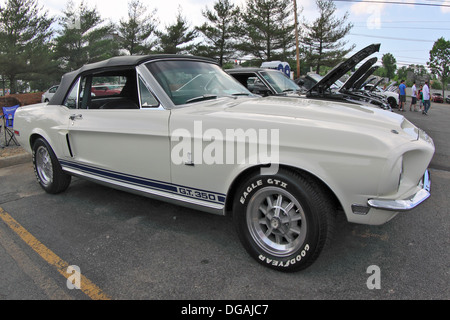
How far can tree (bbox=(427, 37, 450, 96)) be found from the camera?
70938mm

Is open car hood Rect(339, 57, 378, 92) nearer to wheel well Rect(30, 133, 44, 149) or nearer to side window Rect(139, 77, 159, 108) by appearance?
side window Rect(139, 77, 159, 108)

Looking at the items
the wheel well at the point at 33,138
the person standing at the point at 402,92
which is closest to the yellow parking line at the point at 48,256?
the wheel well at the point at 33,138

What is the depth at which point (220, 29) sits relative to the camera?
1325 inches

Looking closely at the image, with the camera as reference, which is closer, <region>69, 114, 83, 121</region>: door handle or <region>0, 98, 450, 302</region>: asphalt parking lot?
<region>0, 98, 450, 302</region>: asphalt parking lot

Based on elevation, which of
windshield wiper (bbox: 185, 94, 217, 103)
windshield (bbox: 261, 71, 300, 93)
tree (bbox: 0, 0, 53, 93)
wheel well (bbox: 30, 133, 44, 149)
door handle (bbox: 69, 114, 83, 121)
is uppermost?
tree (bbox: 0, 0, 53, 93)

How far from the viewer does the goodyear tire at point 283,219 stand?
2225mm

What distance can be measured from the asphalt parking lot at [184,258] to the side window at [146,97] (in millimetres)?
1256

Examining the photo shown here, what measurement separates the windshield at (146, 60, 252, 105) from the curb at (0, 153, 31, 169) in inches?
174

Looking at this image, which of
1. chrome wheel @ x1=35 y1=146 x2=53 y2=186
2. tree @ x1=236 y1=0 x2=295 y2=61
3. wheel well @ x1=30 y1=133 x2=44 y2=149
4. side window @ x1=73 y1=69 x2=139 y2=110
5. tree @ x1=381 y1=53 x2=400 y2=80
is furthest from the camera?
tree @ x1=381 y1=53 x2=400 y2=80

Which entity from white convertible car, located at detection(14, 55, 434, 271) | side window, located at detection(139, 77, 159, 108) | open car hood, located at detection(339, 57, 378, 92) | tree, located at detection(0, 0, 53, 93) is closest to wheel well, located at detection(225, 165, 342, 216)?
white convertible car, located at detection(14, 55, 434, 271)

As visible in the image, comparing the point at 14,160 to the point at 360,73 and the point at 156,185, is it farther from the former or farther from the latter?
the point at 360,73

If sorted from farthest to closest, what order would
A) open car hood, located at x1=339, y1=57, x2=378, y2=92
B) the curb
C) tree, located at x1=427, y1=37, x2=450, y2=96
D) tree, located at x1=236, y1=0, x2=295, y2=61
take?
tree, located at x1=427, y1=37, x2=450, y2=96 → tree, located at x1=236, y1=0, x2=295, y2=61 → open car hood, located at x1=339, y1=57, x2=378, y2=92 → the curb

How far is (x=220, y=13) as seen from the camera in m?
33.4

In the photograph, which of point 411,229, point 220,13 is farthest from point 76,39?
point 411,229
